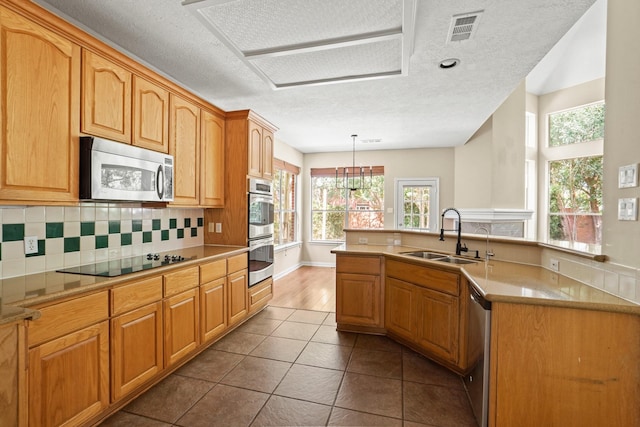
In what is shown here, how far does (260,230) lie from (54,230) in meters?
1.96

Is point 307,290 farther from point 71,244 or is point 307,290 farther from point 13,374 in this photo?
point 13,374

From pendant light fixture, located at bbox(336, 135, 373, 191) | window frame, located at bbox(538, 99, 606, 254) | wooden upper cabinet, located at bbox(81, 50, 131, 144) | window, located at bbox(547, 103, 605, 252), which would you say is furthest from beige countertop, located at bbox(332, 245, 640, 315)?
window, located at bbox(547, 103, 605, 252)

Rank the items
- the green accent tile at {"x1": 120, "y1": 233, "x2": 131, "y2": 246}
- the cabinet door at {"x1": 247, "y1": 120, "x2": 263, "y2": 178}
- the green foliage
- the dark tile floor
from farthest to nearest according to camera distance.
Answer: the green foliage
the cabinet door at {"x1": 247, "y1": 120, "x2": 263, "y2": 178}
the green accent tile at {"x1": 120, "y1": 233, "x2": 131, "y2": 246}
the dark tile floor

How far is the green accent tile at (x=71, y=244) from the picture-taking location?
2123 millimetres

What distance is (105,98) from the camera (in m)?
2.05

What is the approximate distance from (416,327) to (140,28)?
3199 mm

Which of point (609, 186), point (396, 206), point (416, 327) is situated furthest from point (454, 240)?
point (396, 206)

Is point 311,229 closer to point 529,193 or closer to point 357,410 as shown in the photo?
point 529,193

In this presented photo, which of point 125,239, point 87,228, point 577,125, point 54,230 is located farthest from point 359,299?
point 577,125

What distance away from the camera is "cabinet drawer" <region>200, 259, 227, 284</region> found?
8.85 ft

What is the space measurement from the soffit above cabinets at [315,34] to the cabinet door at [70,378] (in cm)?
204

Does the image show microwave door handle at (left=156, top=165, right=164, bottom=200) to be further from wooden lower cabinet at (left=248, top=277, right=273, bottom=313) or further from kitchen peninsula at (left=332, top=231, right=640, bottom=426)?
kitchen peninsula at (left=332, top=231, right=640, bottom=426)

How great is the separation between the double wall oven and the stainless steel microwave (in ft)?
3.50

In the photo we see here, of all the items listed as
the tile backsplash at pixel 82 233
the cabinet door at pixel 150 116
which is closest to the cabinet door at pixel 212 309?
the tile backsplash at pixel 82 233
